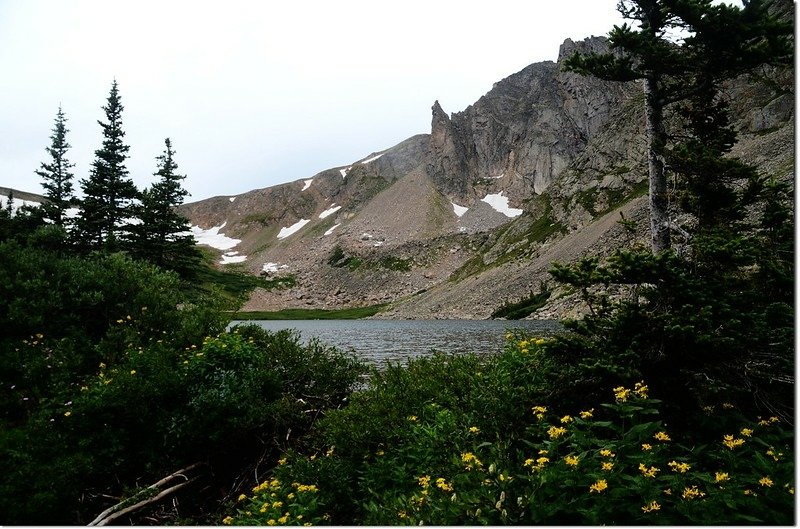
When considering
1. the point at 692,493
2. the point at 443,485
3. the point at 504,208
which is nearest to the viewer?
the point at 692,493

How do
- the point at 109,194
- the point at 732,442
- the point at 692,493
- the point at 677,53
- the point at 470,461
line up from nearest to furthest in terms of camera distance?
the point at 692,493 → the point at 732,442 → the point at 470,461 → the point at 677,53 → the point at 109,194

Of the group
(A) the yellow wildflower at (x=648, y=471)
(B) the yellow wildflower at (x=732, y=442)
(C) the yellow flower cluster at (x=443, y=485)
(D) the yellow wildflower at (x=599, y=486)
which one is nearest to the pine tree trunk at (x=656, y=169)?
(B) the yellow wildflower at (x=732, y=442)

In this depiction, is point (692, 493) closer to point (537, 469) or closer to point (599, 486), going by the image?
point (599, 486)

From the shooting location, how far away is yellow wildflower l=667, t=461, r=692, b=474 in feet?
13.5

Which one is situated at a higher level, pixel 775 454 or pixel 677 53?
pixel 677 53

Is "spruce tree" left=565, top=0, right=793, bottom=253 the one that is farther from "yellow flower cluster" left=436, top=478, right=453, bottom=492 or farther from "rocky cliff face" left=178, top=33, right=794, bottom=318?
"rocky cliff face" left=178, top=33, right=794, bottom=318

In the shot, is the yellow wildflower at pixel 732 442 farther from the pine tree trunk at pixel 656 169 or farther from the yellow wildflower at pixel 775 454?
the pine tree trunk at pixel 656 169

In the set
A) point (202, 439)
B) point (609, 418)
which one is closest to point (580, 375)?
point (609, 418)

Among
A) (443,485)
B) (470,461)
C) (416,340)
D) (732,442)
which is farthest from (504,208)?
(443,485)

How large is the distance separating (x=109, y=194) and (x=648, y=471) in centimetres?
3413

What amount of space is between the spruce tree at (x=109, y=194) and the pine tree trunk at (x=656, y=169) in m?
28.4

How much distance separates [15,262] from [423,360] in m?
11.9

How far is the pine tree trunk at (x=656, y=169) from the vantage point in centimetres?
869

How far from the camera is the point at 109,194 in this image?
29.3 m
